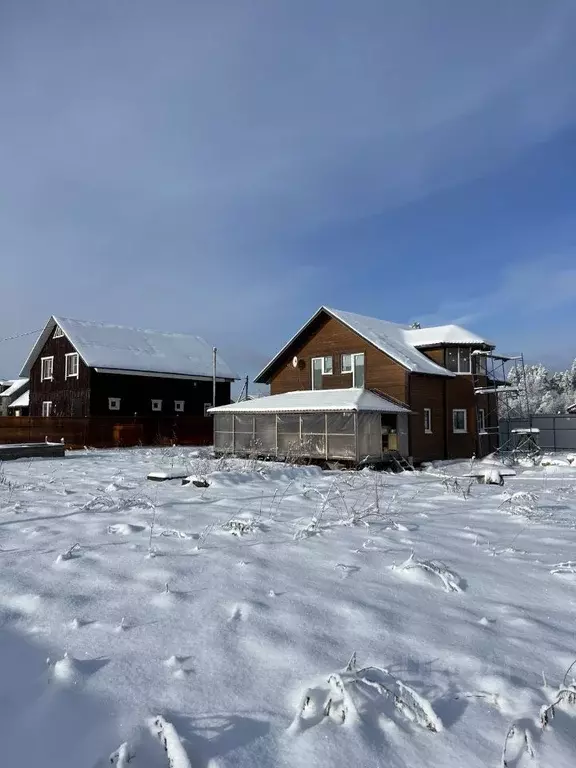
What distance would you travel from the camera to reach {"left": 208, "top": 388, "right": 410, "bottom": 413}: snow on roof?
67.5 ft

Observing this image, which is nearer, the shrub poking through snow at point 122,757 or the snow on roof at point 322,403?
the shrub poking through snow at point 122,757

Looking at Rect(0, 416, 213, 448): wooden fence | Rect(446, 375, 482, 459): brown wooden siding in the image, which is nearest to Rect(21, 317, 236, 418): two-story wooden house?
Rect(0, 416, 213, 448): wooden fence

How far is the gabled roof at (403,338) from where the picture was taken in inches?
932

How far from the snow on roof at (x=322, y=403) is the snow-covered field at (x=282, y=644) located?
13.4 meters

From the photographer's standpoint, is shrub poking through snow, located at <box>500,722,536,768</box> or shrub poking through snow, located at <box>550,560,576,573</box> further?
shrub poking through snow, located at <box>550,560,576,573</box>

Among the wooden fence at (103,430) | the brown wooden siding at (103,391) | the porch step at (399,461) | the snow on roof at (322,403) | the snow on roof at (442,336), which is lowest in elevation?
the porch step at (399,461)

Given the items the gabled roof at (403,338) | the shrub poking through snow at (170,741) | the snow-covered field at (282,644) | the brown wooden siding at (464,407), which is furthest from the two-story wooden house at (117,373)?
the shrub poking through snow at (170,741)

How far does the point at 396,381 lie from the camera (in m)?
23.2

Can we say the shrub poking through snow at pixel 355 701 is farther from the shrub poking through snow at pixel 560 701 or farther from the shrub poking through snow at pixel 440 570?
the shrub poking through snow at pixel 440 570

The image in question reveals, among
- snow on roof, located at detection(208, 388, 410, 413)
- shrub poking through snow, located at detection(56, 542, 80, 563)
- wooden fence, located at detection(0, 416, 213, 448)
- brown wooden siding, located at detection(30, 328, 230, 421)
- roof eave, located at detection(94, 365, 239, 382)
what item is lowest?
shrub poking through snow, located at detection(56, 542, 80, 563)

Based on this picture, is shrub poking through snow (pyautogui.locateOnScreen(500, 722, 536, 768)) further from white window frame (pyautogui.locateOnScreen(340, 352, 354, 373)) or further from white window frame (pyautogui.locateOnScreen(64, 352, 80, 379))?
white window frame (pyautogui.locateOnScreen(64, 352, 80, 379))

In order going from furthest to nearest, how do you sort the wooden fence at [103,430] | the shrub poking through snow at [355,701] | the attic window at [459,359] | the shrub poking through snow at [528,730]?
the wooden fence at [103,430] < the attic window at [459,359] < the shrub poking through snow at [355,701] < the shrub poking through snow at [528,730]

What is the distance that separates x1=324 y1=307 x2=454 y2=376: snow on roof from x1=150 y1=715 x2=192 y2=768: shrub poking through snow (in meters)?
20.9

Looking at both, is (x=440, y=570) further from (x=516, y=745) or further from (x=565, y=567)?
(x=516, y=745)
